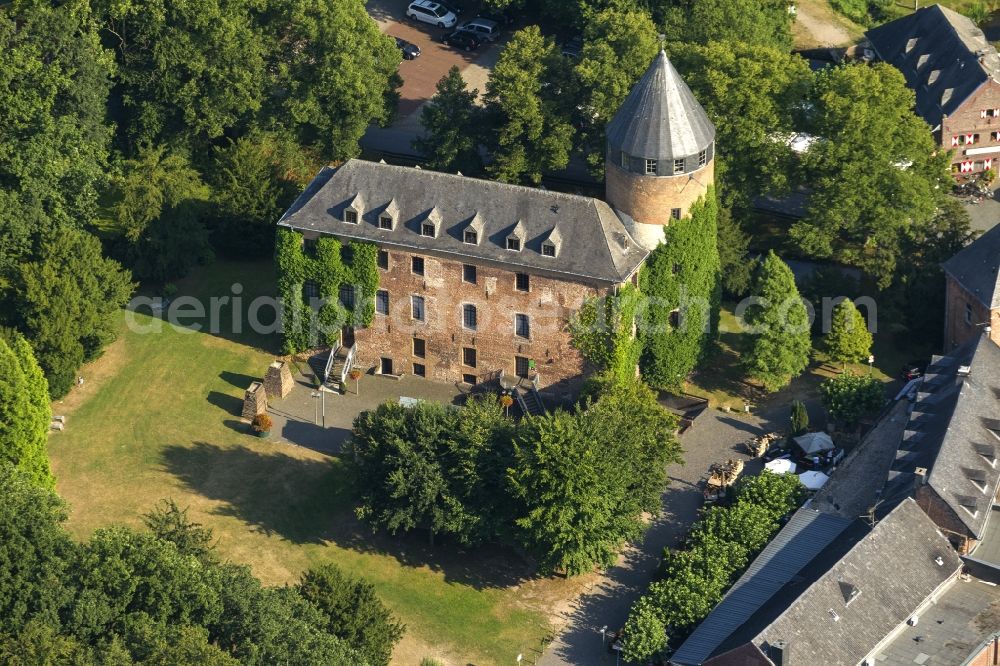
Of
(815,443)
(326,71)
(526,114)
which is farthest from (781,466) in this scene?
(326,71)

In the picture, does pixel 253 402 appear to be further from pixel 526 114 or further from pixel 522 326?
pixel 526 114

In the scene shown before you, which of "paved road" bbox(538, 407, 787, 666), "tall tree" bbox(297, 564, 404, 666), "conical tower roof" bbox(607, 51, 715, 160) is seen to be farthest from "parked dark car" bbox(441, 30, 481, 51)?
"tall tree" bbox(297, 564, 404, 666)

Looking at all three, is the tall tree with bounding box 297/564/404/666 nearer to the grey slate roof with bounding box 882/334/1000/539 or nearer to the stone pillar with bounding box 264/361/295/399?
the stone pillar with bounding box 264/361/295/399

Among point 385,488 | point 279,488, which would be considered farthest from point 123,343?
point 385,488

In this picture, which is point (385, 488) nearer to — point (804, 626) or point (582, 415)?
point (582, 415)

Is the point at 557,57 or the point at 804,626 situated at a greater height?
the point at 557,57

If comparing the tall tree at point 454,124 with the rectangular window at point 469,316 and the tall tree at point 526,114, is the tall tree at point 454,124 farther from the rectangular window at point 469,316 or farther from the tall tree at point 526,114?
the rectangular window at point 469,316
